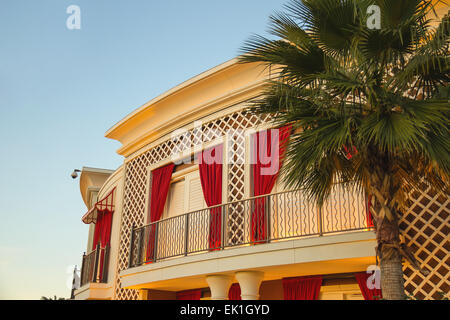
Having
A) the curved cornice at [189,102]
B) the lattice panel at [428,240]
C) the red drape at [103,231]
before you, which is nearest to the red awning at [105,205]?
the red drape at [103,231]

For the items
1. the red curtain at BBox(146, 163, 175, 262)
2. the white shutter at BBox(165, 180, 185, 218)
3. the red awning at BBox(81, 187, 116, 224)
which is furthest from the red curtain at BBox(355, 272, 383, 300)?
the red awning at BBox(81, 187, 116, 224)

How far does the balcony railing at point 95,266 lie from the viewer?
41.6 feet

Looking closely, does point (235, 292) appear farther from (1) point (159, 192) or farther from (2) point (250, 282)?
(1) point (159, 192)

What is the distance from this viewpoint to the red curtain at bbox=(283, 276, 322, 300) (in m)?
8.33

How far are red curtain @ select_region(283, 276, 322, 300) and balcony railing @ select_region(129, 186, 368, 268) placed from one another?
2.65ft

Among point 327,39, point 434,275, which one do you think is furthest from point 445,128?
point 434,275

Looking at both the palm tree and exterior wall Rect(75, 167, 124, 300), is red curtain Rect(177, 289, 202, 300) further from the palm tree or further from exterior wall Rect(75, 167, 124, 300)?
the palm tree

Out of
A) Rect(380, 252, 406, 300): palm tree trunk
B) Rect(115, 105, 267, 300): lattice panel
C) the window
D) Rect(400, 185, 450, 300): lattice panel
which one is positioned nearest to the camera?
Rect(380, 252, 406, 300): palm tree trunk

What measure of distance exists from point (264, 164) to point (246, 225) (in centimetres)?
116

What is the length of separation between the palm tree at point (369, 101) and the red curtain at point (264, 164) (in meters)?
2.71

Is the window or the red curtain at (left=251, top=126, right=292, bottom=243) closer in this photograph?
the red curtain at (left=251, top=126, right=292, bottom=243)

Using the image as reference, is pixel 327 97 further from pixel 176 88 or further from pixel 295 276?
pixel 176 88

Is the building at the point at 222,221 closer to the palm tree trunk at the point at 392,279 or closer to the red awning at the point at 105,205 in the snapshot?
the red awning at the point at 105,205

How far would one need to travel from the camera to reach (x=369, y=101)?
523 centimetres
